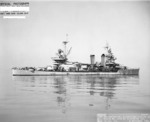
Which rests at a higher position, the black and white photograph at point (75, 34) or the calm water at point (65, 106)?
the black and white photograph at point (75, 34)

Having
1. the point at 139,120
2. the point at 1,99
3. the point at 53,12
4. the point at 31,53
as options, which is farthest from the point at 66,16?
the point at 139,120

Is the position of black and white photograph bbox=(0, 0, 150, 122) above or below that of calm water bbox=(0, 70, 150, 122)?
above

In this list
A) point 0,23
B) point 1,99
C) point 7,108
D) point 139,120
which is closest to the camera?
point 139,120

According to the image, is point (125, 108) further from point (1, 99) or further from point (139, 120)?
point (1, 99)

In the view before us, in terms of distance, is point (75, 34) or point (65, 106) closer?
point (65, 106)

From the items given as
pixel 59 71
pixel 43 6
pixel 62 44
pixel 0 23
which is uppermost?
pixel 43 6

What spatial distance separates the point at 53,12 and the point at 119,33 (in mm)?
1567

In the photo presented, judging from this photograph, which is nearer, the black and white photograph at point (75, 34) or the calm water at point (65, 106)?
the calm water at point (65, 106)

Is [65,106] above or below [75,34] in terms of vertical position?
below

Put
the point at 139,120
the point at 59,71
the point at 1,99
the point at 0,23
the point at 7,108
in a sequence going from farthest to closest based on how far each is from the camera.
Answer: the point at 59,71
the point at 0,23
the point at 1,99
the point at 7,108
the point at 139,120

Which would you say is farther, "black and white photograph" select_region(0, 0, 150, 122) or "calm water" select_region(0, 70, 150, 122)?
"black and white photograph" select_region(0, 0, 150, 122)

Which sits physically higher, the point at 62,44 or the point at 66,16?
the point at 66,16

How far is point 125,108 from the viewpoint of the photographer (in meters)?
4.78

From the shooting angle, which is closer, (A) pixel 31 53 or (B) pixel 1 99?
(B) pixel 1 99
